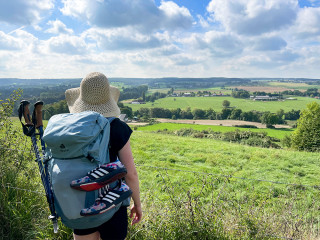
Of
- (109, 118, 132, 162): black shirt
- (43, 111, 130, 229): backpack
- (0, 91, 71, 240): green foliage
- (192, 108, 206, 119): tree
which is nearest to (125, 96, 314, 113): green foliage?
(192, 108, 206, 119): tree

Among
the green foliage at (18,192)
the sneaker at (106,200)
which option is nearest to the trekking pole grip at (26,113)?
the sneaker at (106,200)

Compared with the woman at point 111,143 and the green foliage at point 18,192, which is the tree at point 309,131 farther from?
the woman at point 111,143

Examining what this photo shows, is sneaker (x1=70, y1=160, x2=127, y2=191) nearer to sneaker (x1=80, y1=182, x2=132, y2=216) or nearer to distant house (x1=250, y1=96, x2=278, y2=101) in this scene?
sneaker (x1=80, y1=182, x2=132, y2=216)

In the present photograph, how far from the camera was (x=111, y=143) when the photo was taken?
1717 mm

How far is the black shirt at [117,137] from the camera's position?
5.58 ft

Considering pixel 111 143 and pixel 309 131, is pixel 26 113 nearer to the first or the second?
pixel 111 143

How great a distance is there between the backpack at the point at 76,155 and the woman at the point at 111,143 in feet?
0.39

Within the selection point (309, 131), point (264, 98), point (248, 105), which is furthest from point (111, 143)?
point (264, 98)

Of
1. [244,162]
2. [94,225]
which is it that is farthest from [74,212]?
[244,162]

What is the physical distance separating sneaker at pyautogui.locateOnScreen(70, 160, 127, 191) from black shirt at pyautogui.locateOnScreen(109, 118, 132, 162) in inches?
7.7

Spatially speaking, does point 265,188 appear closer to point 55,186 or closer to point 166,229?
point 166,229

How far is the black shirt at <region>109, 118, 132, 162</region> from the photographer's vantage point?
5.58 feet

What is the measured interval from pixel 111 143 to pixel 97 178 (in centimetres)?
32

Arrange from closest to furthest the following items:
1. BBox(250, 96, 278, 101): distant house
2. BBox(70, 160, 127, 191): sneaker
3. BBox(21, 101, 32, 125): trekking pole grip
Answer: BBox(70, 160, 127, 191): sneaker
BBox(21, 101, 32, 125): trekking pole grip
BBox(250, 96, 278, 101): distant house
